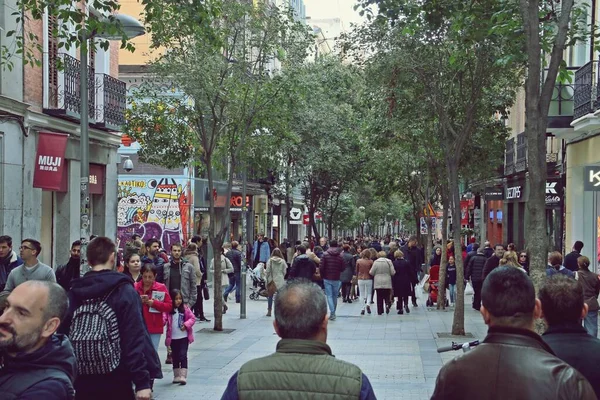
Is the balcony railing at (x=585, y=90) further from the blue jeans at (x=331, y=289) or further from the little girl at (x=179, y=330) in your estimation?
the little girl at (x=179, y=330)

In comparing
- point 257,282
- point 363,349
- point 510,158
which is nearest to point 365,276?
point 257,282

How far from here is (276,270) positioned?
2286 centimetres

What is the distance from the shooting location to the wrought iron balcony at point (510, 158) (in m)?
34.8

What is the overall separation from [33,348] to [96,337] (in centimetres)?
245

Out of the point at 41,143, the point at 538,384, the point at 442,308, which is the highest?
the point at 41,143

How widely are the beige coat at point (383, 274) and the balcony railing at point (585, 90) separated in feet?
18.3

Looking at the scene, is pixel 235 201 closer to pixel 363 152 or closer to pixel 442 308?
pixel 363 152

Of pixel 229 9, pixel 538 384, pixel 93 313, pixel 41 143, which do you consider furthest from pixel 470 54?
pixel 538 384

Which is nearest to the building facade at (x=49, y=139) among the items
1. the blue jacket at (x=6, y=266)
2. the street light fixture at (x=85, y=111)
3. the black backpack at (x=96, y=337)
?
the street light fixture at (x=85, y=111)

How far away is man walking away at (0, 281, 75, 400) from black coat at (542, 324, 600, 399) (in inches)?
93.8

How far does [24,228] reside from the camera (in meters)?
18.6

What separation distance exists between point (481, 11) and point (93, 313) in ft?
27.9

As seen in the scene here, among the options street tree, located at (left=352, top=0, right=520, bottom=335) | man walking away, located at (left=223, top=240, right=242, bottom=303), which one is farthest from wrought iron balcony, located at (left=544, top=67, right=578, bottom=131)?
man walking away, located at (left=223, top=240, right=242, bottom=303)

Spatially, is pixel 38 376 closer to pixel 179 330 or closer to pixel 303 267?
pixel 179 330
